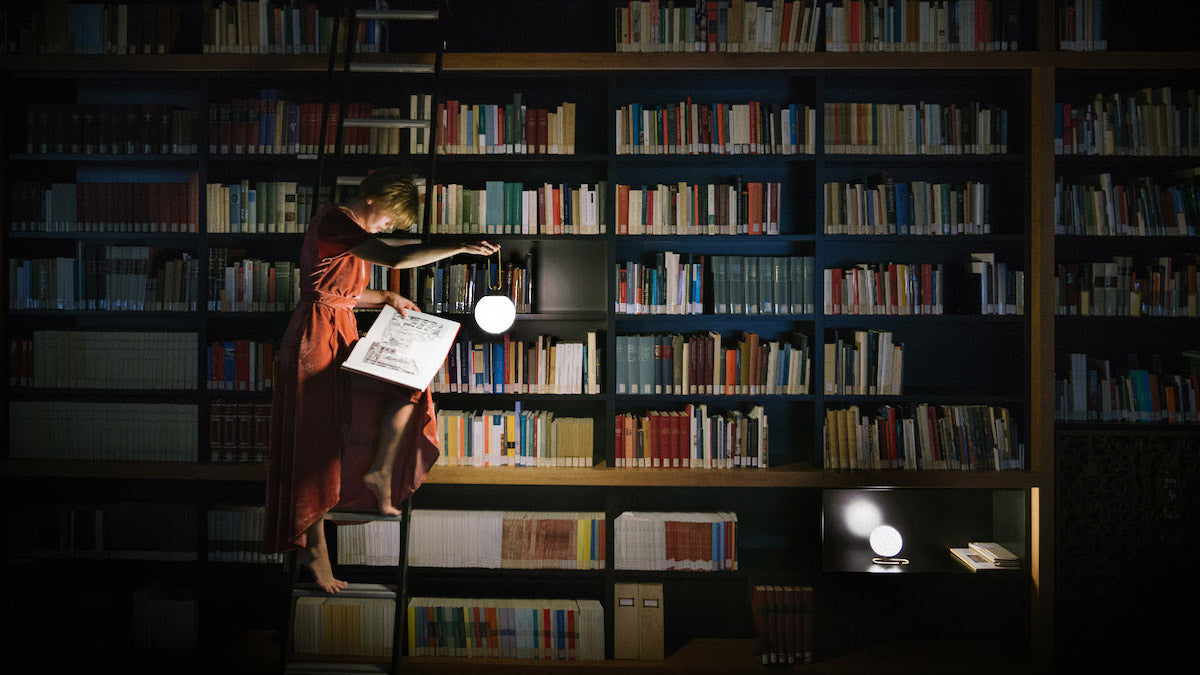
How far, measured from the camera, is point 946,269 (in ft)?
11.2

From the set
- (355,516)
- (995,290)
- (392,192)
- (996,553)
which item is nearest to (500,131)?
(392,192)

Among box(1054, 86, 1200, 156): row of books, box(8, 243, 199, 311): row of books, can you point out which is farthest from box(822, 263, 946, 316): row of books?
box(8, 243, 199, 311): row of books

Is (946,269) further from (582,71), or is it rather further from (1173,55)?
(582,71)

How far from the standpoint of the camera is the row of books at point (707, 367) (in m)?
3.21

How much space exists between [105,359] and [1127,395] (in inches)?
172

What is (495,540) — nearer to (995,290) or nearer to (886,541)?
(886,541)

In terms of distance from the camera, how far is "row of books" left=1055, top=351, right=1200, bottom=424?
3.23 meters

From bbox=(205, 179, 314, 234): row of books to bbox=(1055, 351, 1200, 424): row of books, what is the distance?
10.8 feet

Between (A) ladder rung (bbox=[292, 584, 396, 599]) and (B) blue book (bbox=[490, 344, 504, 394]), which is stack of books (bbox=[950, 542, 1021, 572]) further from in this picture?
(A) ladder rung (bbox=[292, 584, 396, 599])

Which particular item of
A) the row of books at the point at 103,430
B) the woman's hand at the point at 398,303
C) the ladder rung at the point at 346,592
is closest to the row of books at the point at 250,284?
the row of books at the point at 103,430

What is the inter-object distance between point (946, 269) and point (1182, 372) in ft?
3.63

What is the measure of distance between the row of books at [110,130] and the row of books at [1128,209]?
369 cm

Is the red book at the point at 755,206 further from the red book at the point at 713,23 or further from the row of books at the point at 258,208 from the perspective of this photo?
the row of books at the point at 258,208

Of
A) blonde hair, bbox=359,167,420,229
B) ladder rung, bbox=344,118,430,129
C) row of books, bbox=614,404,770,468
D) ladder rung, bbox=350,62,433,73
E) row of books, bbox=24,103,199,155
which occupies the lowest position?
row of books, bbox=614,404,770,468
